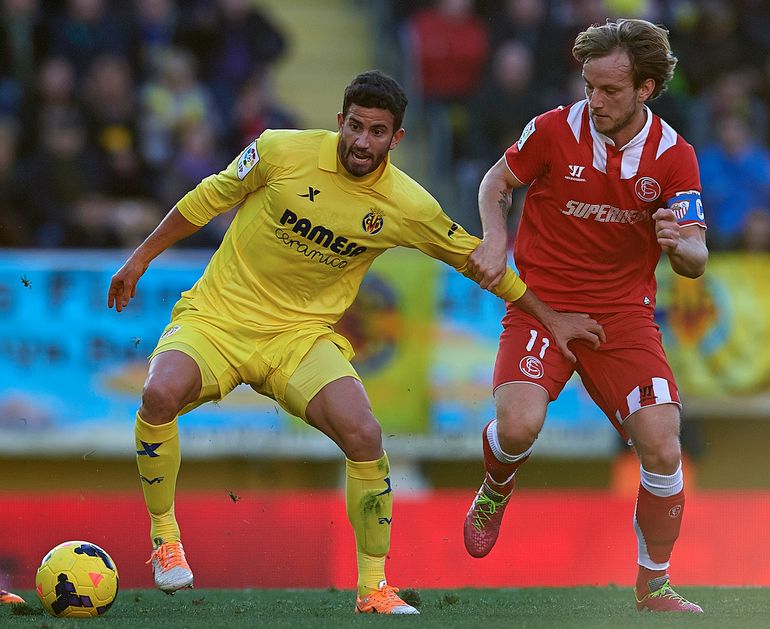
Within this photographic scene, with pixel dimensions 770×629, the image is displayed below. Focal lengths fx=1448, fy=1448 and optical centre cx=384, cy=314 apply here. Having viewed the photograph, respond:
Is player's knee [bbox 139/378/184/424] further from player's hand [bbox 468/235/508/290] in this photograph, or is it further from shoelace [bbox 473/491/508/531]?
shoelace [bbox 473/491/508/531]

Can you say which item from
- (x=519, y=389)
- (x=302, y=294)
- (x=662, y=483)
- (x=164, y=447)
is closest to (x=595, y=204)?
(x=519, y=389)

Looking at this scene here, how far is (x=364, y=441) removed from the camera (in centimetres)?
672

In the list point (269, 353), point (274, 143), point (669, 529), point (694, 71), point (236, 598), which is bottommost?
point (236, 598)

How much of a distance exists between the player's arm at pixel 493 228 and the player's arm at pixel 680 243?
0.77 meters

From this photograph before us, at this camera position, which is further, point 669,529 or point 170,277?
point 170,277

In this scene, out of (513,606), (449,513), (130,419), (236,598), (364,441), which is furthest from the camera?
(130,419)

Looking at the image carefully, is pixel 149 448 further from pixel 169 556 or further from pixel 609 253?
pixel 609 253

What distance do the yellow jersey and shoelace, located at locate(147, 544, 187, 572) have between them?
1.12 m

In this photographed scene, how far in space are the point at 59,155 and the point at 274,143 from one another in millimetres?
5472

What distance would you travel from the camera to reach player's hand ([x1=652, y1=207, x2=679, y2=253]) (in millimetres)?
6391

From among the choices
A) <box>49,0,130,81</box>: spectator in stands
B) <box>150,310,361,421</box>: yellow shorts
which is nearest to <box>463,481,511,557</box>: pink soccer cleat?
<box>150,310,361,421</box>: yellow shorts

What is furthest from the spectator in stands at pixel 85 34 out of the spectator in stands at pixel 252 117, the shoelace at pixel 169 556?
the shoelace at pixel 169 556

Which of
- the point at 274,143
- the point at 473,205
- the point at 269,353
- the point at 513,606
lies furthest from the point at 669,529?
the point at 473,205

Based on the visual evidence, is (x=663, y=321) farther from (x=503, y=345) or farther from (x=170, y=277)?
(x=503, y=345)
